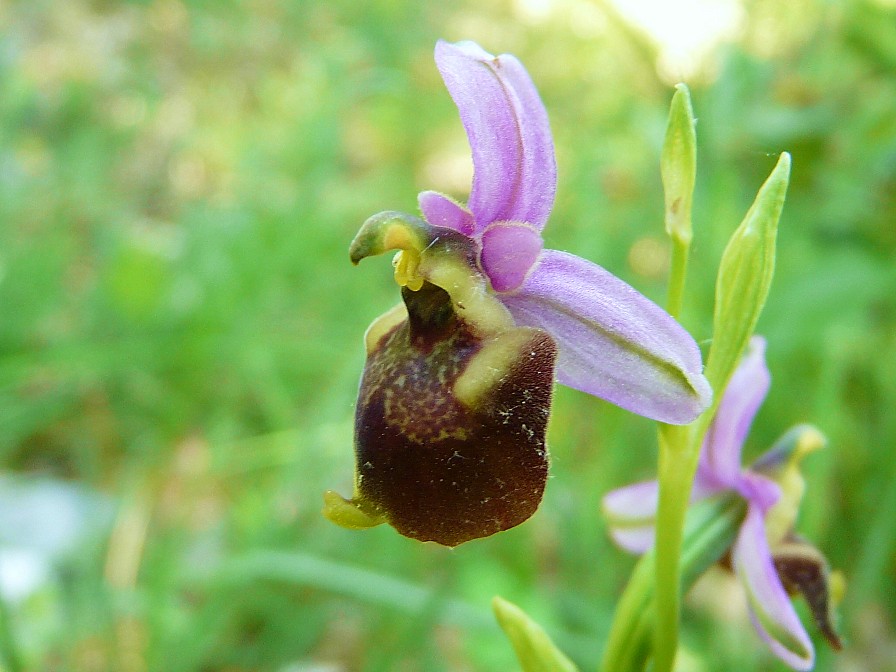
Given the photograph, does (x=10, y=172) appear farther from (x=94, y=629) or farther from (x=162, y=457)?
(x=94, y=629)

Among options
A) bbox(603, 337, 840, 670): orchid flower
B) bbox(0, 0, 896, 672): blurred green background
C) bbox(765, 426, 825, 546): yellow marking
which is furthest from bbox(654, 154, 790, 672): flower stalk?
bbox(0, 0, 896, 672): blurred green background

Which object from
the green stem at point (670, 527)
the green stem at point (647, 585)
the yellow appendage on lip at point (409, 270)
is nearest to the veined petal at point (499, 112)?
the yellow appendage on lip at point (409, 270)

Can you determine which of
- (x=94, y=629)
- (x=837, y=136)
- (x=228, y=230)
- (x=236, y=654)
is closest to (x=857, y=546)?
(x=837, y=136)

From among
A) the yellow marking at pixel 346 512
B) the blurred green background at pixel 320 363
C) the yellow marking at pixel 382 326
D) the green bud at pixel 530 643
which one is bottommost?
the blurred green background at pixel 320 363

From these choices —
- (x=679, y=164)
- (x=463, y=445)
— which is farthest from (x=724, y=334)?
(x=463, y=445)

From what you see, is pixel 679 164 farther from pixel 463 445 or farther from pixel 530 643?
pixel 530 643

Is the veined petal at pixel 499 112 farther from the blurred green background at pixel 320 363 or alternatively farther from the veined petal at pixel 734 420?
the blurred green background at pixel 320 363

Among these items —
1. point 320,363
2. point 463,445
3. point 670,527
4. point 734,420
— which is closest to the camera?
point 463,445
